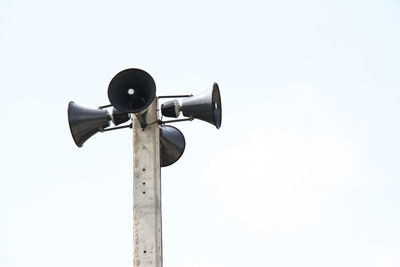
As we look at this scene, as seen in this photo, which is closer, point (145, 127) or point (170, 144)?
point (145, 127)

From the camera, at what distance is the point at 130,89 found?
638 centimetres

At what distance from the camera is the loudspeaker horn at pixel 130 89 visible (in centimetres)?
623

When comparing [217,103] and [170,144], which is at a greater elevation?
[217,103]

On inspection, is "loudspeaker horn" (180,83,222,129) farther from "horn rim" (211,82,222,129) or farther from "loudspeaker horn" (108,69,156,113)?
"loudspeaker horn" (108,69,156,113)

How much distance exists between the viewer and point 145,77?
20.8 ft

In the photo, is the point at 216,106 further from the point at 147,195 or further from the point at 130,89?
the point at 147,195

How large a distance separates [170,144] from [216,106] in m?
0.65

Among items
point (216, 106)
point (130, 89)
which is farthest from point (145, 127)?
point (216, 106)

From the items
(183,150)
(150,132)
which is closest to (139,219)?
(150,132)

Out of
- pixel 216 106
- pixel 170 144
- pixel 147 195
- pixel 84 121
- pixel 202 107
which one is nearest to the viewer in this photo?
pixel 147 195

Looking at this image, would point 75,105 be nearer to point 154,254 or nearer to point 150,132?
point 150,132

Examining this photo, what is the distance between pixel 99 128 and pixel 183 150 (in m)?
1.00

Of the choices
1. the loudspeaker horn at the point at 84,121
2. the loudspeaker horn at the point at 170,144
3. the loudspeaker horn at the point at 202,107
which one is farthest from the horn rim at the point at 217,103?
the loudspeaker horn at the point at 84,121

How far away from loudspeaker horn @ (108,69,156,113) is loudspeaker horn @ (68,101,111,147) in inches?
11.2
